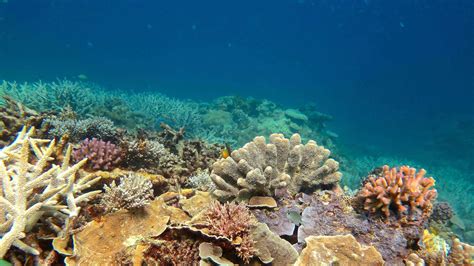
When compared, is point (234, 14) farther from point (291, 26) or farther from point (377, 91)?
point (377, 91)

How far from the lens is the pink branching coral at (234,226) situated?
2.64 meters

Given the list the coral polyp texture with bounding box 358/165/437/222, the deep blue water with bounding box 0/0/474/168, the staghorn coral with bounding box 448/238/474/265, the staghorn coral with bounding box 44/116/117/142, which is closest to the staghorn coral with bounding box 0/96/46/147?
the staghorn coral with bounding box 44/116/117/142

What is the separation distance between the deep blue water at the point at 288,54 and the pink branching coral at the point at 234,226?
3171 cm

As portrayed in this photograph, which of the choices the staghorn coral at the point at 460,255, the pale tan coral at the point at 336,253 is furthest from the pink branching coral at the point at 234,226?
the staghorn coral at the point at 460,255

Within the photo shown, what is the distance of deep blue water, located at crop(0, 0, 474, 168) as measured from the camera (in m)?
45.8

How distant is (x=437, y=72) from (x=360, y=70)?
28.3 meters

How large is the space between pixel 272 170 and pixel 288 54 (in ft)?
342

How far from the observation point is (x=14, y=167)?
112 inches

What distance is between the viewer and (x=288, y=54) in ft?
334

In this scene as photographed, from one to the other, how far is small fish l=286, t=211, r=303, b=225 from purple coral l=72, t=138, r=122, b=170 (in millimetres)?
3068

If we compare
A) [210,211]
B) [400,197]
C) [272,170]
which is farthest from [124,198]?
[400,197]

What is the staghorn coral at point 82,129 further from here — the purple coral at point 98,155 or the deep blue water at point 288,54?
the deep blue water at point 288,54

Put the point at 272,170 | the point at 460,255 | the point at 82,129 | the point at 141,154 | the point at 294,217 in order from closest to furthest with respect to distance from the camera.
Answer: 1. the point at 460,255
2. the point at 294,217
3. the point at 272,170
4. the point at 141,154
5. the point at 82,129

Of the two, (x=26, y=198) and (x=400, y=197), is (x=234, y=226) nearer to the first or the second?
(x=26, y=198)
